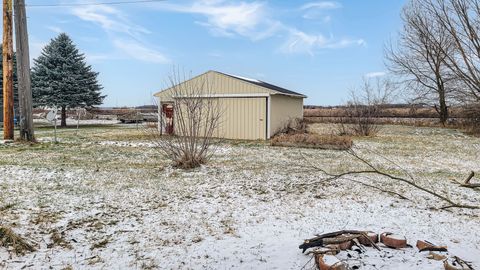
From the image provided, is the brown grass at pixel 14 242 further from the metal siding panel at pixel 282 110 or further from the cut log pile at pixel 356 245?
the metal siding panel at pixel 282 110

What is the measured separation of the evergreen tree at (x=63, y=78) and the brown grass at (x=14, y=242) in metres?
21.3

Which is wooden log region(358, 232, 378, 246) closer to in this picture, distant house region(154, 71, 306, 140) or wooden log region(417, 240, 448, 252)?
wooden log region(417, 240, 448, 252)

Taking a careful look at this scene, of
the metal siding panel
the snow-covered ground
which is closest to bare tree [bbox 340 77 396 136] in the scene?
the metal siding panel

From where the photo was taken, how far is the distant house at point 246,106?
1555 centimetres

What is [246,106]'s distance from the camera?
1597 centimetres

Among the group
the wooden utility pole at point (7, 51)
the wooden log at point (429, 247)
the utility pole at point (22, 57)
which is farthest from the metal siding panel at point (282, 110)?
the wooden log at point (429, 247)

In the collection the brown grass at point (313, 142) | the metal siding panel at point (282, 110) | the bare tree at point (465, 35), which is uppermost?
the bare tree at point (465, 35)

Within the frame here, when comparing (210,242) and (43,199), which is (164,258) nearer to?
(210,242)

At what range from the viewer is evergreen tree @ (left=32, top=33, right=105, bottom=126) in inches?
890

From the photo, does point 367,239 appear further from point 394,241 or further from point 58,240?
point 58,240

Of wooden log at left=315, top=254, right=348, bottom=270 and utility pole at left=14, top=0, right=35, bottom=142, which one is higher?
utility pole at left=14, top=0, right=35, bottom=142

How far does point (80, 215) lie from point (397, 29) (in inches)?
850

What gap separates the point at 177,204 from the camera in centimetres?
524

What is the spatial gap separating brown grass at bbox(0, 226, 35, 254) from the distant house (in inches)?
460
